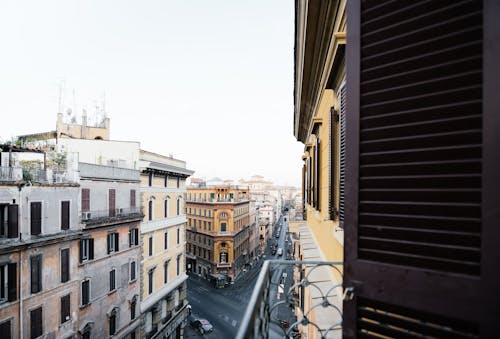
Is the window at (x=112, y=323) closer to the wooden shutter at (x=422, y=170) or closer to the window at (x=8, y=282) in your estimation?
the window at (x=8, y=282)

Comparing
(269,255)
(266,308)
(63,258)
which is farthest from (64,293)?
(269,255)

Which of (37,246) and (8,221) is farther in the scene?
(37,246)

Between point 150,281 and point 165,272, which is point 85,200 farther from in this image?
point 165,272

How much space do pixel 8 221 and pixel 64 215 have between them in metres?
2.43

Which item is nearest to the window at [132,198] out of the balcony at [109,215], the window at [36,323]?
the balcony at [109,215]

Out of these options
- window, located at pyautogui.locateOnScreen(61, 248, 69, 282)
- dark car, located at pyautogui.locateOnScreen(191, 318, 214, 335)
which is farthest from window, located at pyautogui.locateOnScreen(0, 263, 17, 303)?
dark car, located at pyautogui.locateOnScreen(191, 318, 214, 335)

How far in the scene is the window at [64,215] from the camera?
13414mm

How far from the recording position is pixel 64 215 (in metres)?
13.5

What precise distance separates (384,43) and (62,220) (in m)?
15.1

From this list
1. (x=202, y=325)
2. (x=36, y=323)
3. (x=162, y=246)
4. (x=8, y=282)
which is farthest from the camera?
(x=202, y=325)

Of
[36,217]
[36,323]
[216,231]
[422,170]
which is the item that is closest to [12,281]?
[36,323]

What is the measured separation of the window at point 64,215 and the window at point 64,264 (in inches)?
40.3

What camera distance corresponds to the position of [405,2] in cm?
175

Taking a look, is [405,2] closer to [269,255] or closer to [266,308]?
[266,308]
